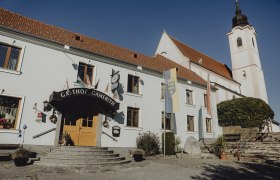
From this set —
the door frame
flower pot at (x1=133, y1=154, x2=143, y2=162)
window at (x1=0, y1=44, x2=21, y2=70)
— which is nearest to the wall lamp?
the door frame

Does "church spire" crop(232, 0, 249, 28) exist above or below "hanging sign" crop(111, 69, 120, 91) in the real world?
above

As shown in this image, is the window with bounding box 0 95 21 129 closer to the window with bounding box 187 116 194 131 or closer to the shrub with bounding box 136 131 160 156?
Answer: the shrub with bounding box 136 131 160 156

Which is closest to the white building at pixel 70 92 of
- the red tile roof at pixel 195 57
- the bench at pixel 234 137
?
the bench at pixel 234 137

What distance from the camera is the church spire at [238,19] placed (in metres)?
45.1

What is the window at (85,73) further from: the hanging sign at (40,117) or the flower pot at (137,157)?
the flower pot at (137,157)

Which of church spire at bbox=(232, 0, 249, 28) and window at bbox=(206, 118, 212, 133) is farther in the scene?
church spire at bbox=(232, 0, 249, 28)

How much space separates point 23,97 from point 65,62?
146 inches

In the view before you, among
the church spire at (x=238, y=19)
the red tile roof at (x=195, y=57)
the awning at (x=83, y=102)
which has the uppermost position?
the church spire at (x=238, y=19)

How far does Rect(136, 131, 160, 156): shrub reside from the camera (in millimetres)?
15820

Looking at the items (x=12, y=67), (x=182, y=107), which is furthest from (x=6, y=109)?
(x=182, y=107)

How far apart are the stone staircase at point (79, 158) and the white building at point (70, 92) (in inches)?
75.9

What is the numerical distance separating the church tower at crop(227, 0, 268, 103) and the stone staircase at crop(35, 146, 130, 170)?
122ft

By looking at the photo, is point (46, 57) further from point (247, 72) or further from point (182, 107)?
point (247, 72)

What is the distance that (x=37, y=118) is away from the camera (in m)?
12.6
